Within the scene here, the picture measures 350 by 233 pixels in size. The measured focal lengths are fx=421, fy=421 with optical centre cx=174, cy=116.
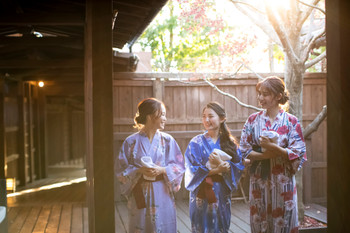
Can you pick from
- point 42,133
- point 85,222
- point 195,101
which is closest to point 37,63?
point 195,101

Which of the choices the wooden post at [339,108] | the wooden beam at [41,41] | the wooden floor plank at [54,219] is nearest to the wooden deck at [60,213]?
the wooden floor plank at [54,219]

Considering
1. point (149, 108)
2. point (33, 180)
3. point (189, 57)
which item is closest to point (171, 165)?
point (149, 108)

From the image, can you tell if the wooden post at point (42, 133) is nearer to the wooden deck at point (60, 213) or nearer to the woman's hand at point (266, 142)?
the wooden deck at point (60, 213)

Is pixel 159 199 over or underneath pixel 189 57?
underneath

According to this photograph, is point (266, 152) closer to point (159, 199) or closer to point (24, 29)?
point (159, 199)

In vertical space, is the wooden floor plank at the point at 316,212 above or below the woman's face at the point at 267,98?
below

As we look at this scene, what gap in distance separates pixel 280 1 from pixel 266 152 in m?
2.73

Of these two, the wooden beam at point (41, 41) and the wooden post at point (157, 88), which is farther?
the wooden post at point (157, 88)

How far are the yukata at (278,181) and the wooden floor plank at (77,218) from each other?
8.58 feet

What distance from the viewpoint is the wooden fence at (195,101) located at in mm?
6738

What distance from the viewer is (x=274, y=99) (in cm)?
351

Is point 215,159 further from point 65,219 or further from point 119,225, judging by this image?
point 65,219

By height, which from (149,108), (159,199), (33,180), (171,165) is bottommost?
(33,180)

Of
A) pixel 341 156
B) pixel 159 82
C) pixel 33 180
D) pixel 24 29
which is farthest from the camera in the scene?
pixel 33 180
